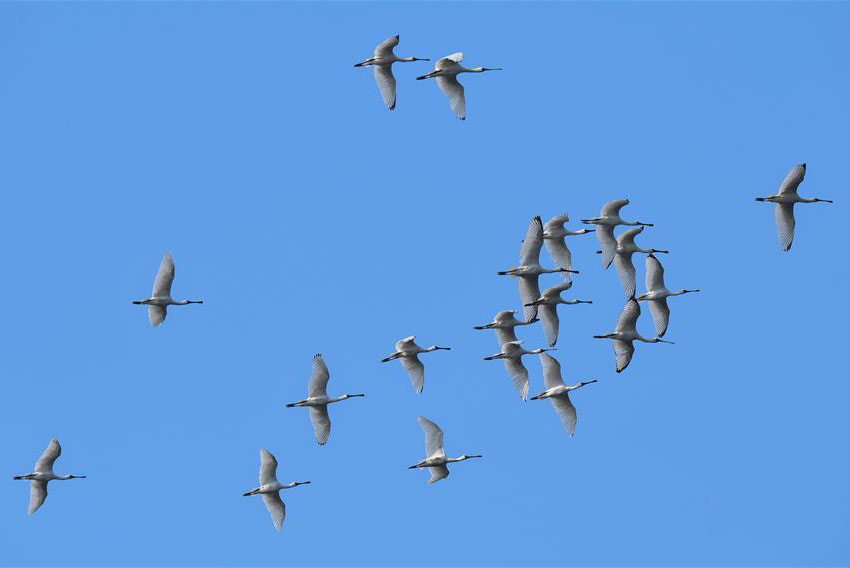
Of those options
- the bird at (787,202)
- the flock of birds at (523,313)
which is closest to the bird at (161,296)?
the flock of birds at (523,313)

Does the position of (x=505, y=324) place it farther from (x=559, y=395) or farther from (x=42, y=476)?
(x=42, y=476)

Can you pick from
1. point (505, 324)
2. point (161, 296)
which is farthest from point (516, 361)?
point (161, 296)

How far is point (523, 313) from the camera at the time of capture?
96.4 m

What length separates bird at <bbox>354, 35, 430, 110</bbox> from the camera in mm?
94375

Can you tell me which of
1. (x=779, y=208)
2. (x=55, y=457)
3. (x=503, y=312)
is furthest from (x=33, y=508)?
(x=779, y=208)

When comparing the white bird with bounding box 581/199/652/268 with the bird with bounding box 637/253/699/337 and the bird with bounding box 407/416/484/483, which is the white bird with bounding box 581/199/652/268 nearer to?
the bird with bounding box 637/253/699/337

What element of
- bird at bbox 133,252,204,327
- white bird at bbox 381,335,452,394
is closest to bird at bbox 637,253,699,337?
white bird at bbox 381,335,452,394

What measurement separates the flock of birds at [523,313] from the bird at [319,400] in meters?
0.03

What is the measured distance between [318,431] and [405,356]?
3608 millimetres

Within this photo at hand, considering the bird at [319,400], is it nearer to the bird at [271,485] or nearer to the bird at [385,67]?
the bird at [271,485]

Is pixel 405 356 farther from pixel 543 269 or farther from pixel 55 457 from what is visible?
pixel 55 457

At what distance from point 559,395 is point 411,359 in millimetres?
4783

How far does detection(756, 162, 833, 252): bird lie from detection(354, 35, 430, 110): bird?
1186 cm

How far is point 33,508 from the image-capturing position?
319 feet
